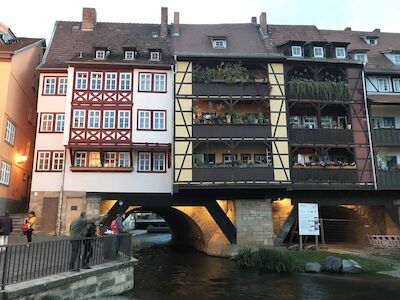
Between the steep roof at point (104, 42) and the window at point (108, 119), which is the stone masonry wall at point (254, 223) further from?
the steep roof at point (104, 42)

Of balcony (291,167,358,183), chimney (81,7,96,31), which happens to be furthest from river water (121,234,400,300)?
chimney (81,7,96,31)

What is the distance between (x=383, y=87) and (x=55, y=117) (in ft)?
75.3

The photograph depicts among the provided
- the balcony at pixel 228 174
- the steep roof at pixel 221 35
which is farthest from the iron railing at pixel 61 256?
the steep roof at pixel 221 35

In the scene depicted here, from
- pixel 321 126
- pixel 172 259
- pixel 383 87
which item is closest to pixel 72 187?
pixel 172 259

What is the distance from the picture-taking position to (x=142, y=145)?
81.5 feet

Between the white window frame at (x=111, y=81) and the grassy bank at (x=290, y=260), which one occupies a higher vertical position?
the white window frame at (x=111, y=81)

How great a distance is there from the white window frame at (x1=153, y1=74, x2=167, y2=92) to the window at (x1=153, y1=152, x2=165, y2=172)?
14.5 ft

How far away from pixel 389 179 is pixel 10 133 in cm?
2502

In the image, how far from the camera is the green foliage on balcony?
25766 millimetres

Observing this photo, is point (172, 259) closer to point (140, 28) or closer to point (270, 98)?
point (270, 98)

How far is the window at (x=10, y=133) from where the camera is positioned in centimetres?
2489

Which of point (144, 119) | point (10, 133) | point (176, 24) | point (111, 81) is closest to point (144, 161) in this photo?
point (144, 119)

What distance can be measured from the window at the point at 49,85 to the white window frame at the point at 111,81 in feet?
12.0

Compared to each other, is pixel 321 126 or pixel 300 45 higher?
pixel 300 45
